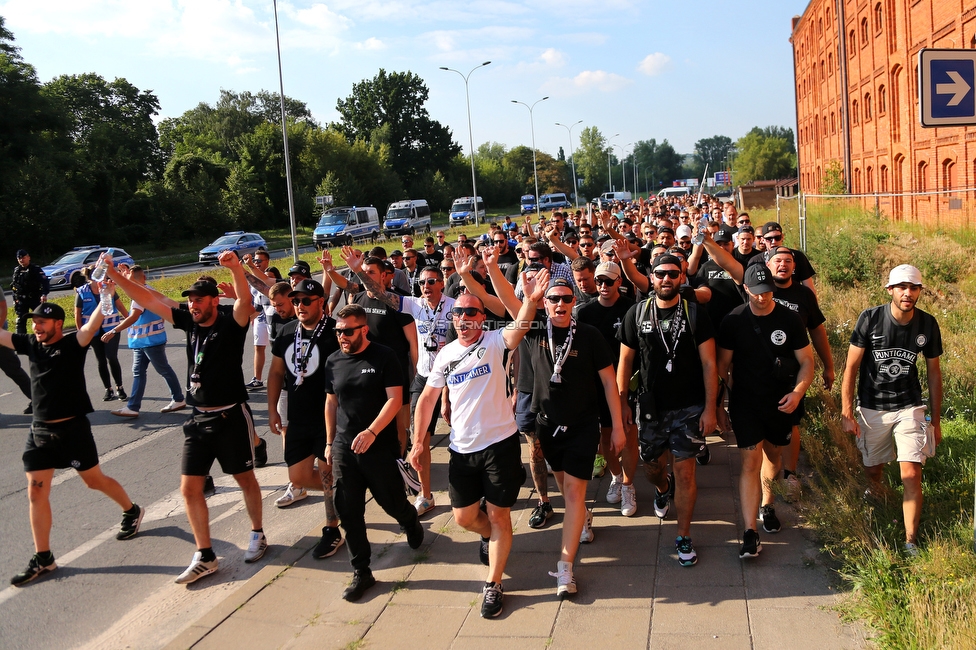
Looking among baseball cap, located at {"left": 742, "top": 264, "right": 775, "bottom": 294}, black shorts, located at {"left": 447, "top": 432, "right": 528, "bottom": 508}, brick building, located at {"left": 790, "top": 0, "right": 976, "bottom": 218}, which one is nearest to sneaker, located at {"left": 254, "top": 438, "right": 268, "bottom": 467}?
black shorts, located at {"left": 447, "top": 432, "right": 528, "bottom": 508}

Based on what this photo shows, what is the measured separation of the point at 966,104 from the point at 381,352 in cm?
372

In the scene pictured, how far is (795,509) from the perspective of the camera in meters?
5.57

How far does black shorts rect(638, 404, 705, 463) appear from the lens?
498cm

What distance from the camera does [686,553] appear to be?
4895 millimetres

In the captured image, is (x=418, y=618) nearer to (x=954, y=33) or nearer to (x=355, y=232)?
(x=954, y=33)

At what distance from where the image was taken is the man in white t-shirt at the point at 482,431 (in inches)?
180

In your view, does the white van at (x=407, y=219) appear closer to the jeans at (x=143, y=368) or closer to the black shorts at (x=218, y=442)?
the jeans at (x=143, y=368)

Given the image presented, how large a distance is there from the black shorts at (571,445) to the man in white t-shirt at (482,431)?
0.29 metres

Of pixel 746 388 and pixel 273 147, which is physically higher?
pixel 273 147

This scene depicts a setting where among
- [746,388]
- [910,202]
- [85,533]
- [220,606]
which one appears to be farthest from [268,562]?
[910,202]

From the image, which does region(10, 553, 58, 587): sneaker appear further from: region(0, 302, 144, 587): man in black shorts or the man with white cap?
the man with white cap

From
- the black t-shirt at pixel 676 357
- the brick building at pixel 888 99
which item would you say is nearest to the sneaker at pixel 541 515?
the black t-shirt at pixel 676 357

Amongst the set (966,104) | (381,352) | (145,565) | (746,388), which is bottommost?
(145,565)

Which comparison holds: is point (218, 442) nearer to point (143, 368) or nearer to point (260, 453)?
point (260, 453)
